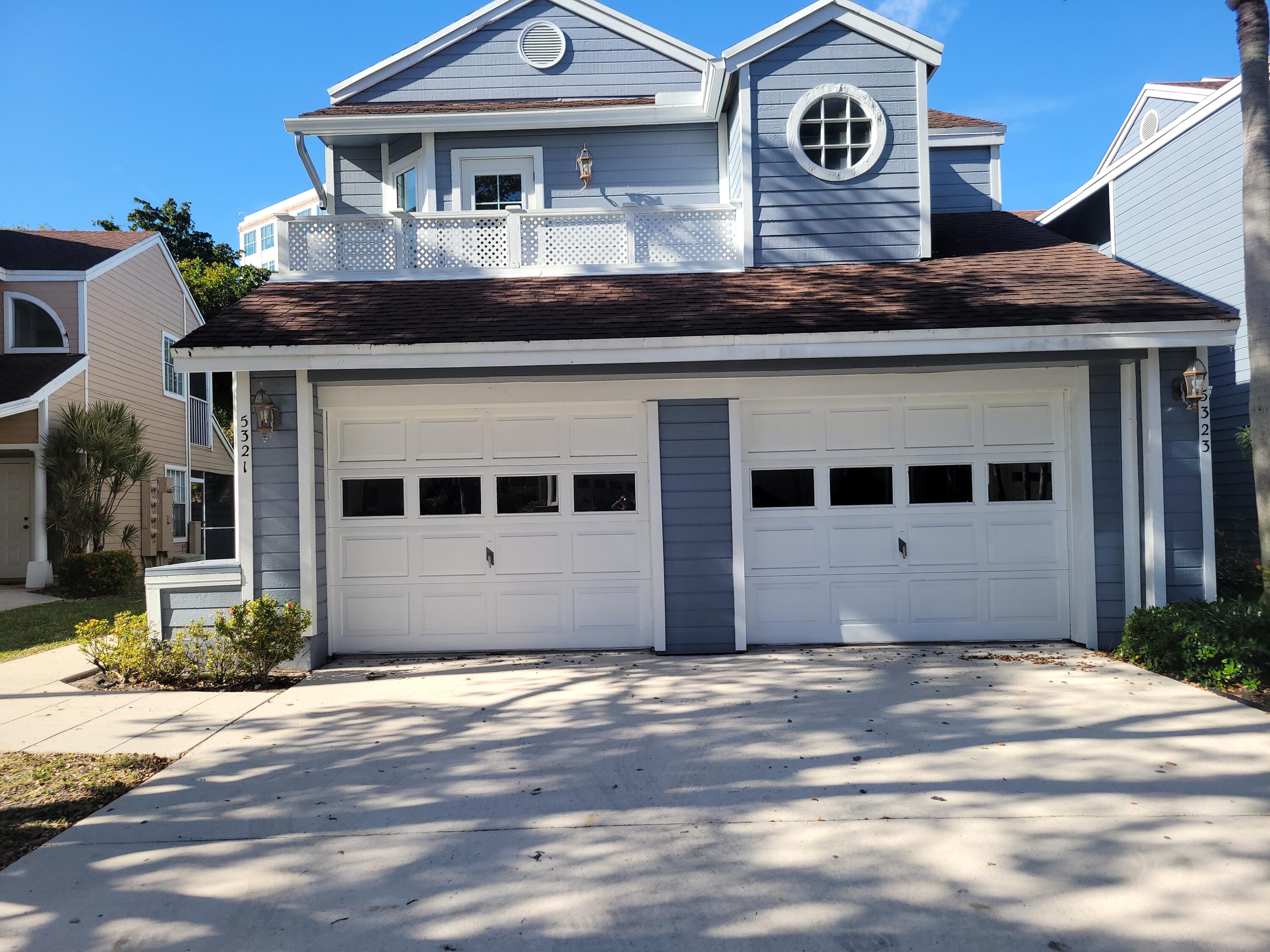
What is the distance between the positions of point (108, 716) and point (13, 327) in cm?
1331

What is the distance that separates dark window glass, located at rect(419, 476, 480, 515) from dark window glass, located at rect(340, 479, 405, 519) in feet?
0.67

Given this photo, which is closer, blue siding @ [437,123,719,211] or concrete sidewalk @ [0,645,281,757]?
concrete sidewalk @ [0,645,281,757]

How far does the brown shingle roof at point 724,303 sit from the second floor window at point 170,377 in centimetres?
1230

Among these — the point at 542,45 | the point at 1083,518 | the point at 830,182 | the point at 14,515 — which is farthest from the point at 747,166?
the point at 14,515

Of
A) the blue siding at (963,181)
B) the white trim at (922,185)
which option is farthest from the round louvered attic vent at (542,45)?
the blue siding at (963,181)

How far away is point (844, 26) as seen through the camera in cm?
910

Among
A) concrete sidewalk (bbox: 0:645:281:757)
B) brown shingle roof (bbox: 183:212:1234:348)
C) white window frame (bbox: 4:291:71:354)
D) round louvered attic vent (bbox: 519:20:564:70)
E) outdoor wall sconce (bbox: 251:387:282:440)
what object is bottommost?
concrete sidewalk (bbox: 0:645:281:757)

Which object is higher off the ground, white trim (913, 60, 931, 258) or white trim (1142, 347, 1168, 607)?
white trim (913, 60, 931, 258)

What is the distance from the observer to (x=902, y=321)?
738 centimetres

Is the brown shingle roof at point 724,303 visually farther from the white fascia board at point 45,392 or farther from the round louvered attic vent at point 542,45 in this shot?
the white fascia board at point 45,392

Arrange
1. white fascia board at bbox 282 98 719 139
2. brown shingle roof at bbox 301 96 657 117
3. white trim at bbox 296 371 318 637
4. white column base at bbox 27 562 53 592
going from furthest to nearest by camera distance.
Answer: white column base at bbox 27 562 53 592 < brown shingle roof at bbox 301 96 657 117 < white fascia board at bbox 282 98 719 139 < white trim at bbox 296 371 318 637

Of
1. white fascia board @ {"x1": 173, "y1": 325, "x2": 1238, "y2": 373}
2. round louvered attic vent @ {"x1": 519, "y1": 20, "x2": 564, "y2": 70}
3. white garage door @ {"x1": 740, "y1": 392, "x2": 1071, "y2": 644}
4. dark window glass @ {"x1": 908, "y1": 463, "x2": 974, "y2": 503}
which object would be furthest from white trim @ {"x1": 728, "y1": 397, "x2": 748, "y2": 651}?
round louvered attic vent @ {"x1": 519, "y1": 20, "x2": 564, "y2": 70}

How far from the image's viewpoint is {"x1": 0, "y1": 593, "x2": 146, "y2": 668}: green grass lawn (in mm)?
9547

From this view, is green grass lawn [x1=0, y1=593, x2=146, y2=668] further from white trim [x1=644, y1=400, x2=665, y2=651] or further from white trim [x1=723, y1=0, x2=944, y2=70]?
white trim [x1=723, y1=0, x2=944, y2=70]
